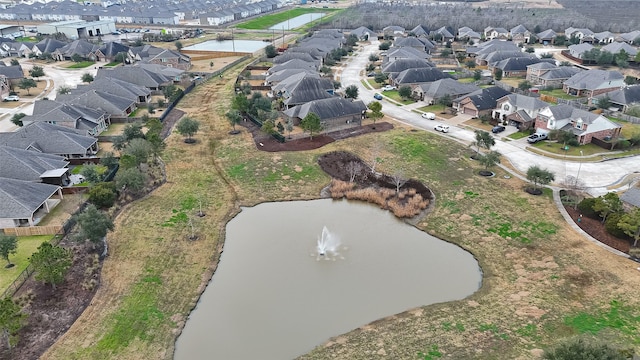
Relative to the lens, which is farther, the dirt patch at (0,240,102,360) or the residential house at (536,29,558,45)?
the residential house at (536,29,558,45)

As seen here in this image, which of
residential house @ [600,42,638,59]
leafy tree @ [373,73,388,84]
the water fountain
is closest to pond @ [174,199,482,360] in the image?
the water fountain

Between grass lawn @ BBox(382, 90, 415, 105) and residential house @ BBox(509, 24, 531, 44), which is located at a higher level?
residential house @ BBox(509, 24, 531, 44)

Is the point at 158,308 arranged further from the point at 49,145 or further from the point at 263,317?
the point at 49,145

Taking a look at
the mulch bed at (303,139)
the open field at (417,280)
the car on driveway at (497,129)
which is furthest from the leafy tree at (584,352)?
the car on driveway at (497,129)

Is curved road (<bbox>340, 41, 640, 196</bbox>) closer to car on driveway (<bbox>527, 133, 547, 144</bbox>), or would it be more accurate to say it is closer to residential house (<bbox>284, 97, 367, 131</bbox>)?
car on driveway (<bbox>527, 133, 547, 144</bbox>)

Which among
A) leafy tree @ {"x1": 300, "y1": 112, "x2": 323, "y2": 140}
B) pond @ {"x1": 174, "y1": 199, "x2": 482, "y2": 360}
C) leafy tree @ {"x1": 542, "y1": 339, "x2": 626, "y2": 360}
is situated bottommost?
pond @ {"x1": 174, "y1": 199, "x2": 482, "y2": 360}

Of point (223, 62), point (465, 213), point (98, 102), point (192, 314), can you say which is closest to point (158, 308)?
point (192, 314)

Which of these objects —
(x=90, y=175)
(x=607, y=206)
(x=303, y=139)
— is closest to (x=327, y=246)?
(x=303, y=139)
